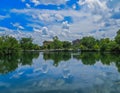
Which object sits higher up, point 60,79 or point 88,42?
point 88,42

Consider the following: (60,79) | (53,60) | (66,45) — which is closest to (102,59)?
(53,60)

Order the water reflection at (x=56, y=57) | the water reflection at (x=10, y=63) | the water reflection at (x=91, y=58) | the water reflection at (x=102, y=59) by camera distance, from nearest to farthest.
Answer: the water reflection at (x=10, y=63) → the water reflection at (x=102, y=59) → the water reflection at (x=91, y=58) → the water reflection at (x=56, y=57)

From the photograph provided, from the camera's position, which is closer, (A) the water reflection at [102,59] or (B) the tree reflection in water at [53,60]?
(B) the tree reflection in water at [53,60]

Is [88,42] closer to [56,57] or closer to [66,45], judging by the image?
[66,45]

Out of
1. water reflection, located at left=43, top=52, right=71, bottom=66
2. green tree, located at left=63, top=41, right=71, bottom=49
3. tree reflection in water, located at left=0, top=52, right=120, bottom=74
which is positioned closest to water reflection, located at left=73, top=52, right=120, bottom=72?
tree reflection in water, located at left=0, top=52, right=120, bottom=74

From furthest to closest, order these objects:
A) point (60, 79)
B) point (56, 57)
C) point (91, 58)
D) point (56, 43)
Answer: point (56, 43)
point (56, 57)
point (91, 58)
point (60, 79)

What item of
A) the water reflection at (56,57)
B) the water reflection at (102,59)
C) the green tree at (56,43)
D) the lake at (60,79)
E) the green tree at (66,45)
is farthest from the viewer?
the green tree at (66,45)

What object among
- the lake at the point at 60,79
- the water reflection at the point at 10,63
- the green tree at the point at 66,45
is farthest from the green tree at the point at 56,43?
the lake at the point at 60,79

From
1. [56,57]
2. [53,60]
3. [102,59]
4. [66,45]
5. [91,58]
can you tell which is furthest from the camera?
[66,45]

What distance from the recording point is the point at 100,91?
14953mm

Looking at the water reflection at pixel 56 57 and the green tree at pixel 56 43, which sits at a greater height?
the green tree at pixel 56 43

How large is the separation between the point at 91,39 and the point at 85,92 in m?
141

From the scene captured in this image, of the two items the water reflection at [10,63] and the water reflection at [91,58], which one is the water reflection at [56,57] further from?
the water reflection at [10,63]

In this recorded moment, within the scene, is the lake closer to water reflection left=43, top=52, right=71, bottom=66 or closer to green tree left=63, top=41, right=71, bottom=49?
water reflection left=43, top=52, right=71, bottom=66
